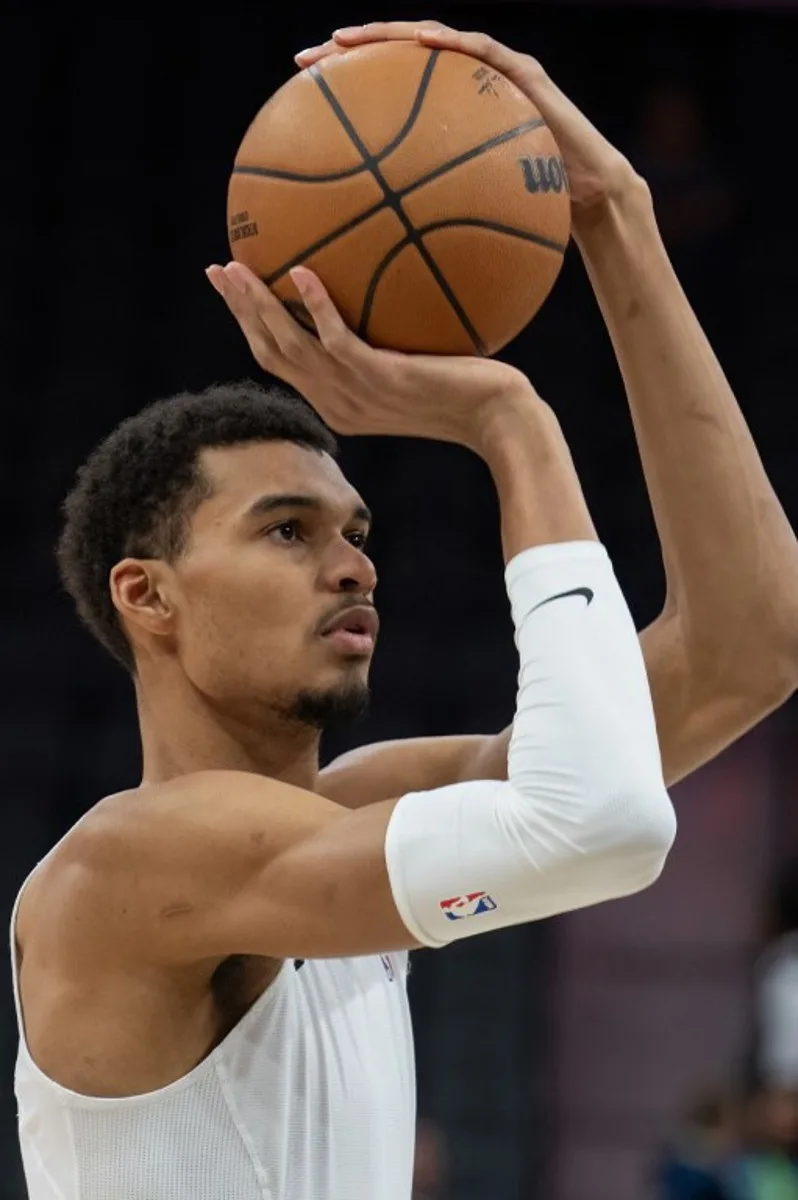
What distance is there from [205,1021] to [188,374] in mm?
7965

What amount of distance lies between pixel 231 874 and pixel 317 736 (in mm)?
450

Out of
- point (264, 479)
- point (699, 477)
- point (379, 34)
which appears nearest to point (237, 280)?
point (264, 479)

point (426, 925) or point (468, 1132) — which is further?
point (468, 1132)

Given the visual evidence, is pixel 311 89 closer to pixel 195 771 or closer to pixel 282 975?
pixel 195 771

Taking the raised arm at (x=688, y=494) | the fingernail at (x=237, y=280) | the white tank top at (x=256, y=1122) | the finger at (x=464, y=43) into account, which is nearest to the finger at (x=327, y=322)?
the fingernail at (x=237, y=280)

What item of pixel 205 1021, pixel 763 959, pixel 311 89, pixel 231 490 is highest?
pixel 311 89

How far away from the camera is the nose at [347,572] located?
9.93ft

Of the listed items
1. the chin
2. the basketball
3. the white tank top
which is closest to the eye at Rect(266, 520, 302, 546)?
the chin

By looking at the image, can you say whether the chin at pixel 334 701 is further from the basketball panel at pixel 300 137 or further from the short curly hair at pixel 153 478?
the basketball panel at pixel 300 137

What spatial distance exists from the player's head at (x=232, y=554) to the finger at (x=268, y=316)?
31cm

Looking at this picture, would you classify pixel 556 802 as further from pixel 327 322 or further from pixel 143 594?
pixel 143 594

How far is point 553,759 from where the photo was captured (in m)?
2.53

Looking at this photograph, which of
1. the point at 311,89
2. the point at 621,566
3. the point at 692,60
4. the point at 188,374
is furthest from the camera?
the point at 692,60

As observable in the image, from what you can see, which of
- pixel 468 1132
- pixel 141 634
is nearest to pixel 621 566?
pixel 468 1132
